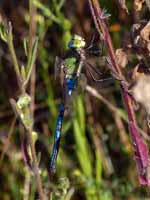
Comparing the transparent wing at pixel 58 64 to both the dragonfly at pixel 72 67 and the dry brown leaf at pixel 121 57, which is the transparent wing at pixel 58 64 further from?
the dry brown leaf at pixel 121 57

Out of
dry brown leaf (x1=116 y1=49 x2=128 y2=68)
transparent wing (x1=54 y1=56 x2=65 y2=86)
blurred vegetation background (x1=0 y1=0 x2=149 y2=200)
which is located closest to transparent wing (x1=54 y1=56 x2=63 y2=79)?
transparent wing (x1=54 y1=56 x2=65 y2=86)

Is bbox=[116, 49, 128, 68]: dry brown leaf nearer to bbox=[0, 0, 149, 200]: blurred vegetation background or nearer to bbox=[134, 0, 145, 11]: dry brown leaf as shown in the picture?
bbox=[134, 0, 145, 11]: dry brown leaf

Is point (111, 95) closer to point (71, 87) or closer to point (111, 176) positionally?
point (111, 176)

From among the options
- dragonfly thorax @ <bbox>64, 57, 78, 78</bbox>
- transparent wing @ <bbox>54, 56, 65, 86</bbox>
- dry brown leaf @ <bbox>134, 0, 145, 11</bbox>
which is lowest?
transparent wing @ <bbox>54, 56, 65, 86</bbox>

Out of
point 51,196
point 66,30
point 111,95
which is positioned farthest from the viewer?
point 111,95

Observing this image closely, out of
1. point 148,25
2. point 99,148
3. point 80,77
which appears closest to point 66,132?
point 99,148

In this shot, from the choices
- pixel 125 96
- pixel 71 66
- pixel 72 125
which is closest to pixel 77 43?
pixel 71 66

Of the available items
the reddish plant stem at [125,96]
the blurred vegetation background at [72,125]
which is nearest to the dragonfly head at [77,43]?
the reddish plant stem at [125,96]
